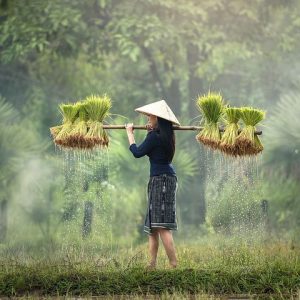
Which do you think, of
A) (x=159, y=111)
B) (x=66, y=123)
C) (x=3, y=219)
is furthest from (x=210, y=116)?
Result: (x=3, y=219)

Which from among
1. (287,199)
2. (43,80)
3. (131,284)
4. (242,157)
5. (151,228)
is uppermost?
(43,80)

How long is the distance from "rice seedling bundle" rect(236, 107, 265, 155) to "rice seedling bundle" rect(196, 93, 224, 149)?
0.23 m

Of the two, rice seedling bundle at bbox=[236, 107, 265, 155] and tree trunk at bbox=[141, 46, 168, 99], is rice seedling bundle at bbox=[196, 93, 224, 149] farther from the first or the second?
tree trunk at bbox=[141, 46, 168, 99]

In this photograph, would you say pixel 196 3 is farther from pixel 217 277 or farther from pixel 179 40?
pixel 217 277

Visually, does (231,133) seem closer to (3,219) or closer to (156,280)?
(156,280)

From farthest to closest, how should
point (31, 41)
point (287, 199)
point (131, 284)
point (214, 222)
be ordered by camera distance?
1. point (31, 41)
2. point (287, 199)
3. point (214, 222)
4. point (131, 284)

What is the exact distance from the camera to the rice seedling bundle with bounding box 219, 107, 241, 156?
31.2 ft

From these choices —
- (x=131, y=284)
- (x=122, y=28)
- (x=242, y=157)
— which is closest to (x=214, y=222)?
(x=242, y=157)

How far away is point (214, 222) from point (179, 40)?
22.2 feet

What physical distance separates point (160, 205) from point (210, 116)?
104cm

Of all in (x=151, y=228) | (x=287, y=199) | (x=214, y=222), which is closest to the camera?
(x=151, y=228)

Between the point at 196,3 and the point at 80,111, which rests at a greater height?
the point at 196,3

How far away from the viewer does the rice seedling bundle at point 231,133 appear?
9.52 meters

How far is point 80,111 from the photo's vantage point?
31.8 feet
